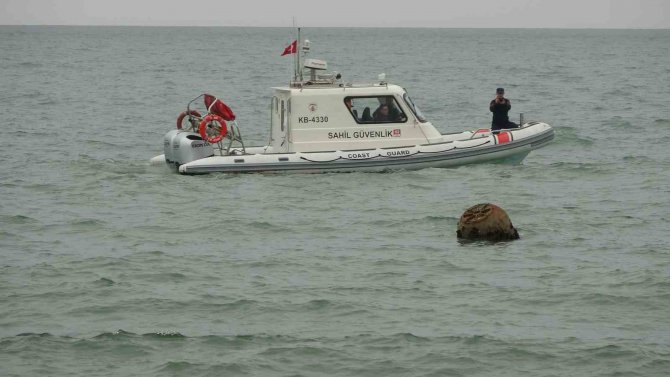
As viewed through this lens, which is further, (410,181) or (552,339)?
(410,181)

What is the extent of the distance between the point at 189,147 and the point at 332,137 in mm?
2318

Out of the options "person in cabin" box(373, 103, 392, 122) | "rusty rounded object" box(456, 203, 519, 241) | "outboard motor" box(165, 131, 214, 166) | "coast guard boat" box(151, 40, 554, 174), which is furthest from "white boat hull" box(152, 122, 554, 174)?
"rusty rounded object" box(456, 203, 519, 241)

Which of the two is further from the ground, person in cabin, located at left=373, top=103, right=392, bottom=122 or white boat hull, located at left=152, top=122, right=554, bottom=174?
person in cabin, located at left=373, top=103, right=392, bottom=122

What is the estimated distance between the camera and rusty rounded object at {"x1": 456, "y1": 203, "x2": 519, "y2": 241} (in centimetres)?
1492

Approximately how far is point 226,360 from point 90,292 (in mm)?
2809

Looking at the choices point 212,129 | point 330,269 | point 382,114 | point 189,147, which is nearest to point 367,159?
point 382,114

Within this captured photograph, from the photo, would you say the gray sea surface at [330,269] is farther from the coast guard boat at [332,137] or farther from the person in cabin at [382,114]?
the person in cabin at [382,114]

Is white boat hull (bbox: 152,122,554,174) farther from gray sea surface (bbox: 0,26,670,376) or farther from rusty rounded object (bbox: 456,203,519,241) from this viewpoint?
rusty rounded object (bbox: 456,203,519,241)

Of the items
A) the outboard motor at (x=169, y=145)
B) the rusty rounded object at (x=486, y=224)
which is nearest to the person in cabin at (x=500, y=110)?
the outboard motor at (x=169, y=145)

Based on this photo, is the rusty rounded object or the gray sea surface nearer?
the gray sea surface

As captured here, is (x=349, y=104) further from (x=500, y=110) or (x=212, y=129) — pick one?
(x=500, y=110)

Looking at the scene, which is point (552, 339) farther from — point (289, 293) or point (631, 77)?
point (631, 77)

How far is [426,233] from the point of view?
618 inches

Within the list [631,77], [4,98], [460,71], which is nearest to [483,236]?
[4,98]
